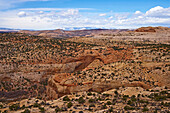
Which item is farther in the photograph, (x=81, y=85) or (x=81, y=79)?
(x=81, y=79)

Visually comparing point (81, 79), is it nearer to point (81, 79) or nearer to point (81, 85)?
point (81, 79)

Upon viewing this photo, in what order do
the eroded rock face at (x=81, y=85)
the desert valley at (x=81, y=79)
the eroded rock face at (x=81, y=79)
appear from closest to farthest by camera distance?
the desert valley at (x=81, y=79)
the eroded rock face at (x=81, y=85)
the eroded rock face at (x=81, y=79)

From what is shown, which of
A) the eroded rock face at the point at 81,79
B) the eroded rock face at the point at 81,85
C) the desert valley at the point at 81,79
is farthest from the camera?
the eroded rock face at the point at 81,79

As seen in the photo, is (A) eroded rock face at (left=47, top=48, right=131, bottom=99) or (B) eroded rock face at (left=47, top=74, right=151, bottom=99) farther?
(A) eroded rock face at (left=47, top=48, right=131, bottom=99)

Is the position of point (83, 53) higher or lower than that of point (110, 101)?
higher

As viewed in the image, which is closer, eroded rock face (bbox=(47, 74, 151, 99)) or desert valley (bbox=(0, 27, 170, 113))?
desert valley (bbox=(0, 27, 170, 113))

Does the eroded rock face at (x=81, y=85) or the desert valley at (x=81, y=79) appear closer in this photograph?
the desert valley at (x=81, y=79)

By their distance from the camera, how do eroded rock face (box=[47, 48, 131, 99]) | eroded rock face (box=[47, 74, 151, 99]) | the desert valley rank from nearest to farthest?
the desert valley → eroded rock face (box=[47, 74, 151, 99]) → eroded rock face (box=[47, 48, 131, 99])

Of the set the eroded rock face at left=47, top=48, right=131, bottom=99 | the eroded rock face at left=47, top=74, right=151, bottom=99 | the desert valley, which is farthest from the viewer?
the eroded rock face at left=47, top=48, right=131, bottom=99

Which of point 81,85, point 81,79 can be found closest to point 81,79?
point 81,79

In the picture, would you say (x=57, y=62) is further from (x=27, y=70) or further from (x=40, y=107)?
(x=40, y=107)

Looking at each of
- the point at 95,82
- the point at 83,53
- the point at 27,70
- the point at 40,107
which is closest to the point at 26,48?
the point at 27,70
